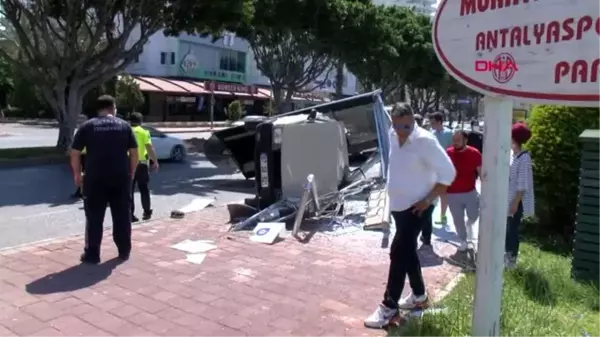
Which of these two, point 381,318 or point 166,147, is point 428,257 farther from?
point 166,147

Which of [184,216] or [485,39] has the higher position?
[485,39]

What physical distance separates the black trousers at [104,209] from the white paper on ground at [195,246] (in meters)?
0.70

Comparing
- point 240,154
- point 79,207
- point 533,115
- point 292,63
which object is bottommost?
point 79,207

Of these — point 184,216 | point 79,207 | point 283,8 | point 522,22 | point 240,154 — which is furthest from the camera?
point 283,8

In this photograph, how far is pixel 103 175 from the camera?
19.7 feet

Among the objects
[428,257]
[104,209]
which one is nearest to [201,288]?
[104,209]

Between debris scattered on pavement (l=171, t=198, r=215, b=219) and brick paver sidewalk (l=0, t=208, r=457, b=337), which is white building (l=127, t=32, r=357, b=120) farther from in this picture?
brick paver sidewalk (l=0, t=208, r=457, b=337)

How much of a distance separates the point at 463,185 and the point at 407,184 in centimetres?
275

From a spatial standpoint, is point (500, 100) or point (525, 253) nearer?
point (500, 100)

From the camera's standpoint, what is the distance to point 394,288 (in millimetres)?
4477

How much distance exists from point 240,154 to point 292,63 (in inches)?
692

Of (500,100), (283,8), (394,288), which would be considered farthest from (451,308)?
(283,8)

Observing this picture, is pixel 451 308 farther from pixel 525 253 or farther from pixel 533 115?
pixel 533 115

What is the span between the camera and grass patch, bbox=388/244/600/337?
409cm
